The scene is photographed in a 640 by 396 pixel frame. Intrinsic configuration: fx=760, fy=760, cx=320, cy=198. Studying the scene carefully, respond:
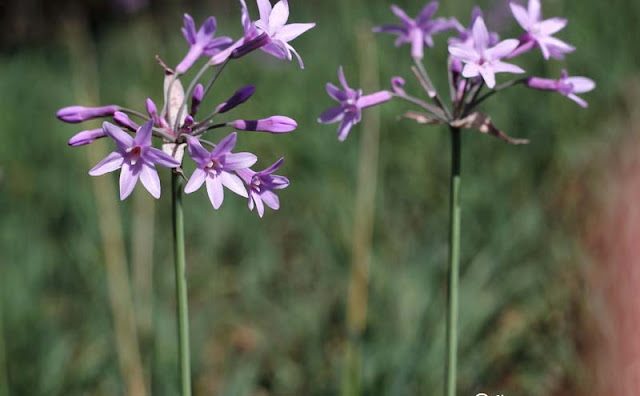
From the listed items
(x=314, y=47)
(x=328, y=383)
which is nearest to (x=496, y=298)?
(x=328, y=383)

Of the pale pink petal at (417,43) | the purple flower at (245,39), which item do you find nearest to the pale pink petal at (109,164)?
the purple flower at (245,39)

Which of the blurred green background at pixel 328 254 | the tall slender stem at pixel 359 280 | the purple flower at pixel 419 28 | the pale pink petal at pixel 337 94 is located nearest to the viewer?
the pale pink petal at pixel 337 94

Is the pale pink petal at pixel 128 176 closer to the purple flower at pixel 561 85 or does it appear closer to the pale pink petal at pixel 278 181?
the pale pink petal at pixel 278 181

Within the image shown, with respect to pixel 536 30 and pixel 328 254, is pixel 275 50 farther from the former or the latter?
pixel 328 254

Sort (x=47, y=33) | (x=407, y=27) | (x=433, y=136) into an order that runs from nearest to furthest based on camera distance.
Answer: (x=407, y=27), (x=433, y=136), (x=47, y=33)

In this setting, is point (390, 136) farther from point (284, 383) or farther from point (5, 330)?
point (5, 330)


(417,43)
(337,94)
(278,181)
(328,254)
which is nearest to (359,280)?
(328,254)
